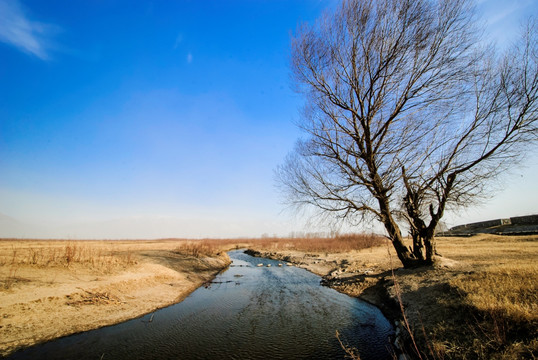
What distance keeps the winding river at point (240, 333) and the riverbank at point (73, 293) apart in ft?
2.30

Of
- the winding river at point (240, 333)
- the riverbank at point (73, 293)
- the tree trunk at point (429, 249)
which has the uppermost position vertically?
the tree trunk at point (429, 249)

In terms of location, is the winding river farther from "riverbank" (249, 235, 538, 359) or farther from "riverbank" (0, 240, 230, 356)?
"riverbank" (249, 235, 538, 359)

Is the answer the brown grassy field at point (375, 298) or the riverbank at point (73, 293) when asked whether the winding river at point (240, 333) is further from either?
the brown grassy field at point (375, 298)

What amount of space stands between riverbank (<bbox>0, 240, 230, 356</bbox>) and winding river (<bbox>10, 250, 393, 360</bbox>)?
0.70 meters

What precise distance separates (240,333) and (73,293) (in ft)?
23.6

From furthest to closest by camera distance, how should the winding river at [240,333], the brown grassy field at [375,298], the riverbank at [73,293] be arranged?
the riverbank at [73,293] < the winding river at [240,333] < the brown grassy field at [375,298]

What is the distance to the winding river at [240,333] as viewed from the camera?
260 inches

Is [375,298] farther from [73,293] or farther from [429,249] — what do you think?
[73,293]

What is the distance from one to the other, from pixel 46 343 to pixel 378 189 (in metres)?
12.9

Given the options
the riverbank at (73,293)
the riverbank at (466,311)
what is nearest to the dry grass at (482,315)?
the riverbank at (466,311)

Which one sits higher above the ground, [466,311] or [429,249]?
[429,249]

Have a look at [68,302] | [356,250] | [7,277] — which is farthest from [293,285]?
[356,250]

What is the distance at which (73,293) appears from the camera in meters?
9.66

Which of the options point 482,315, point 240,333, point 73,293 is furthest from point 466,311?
point 73,293
